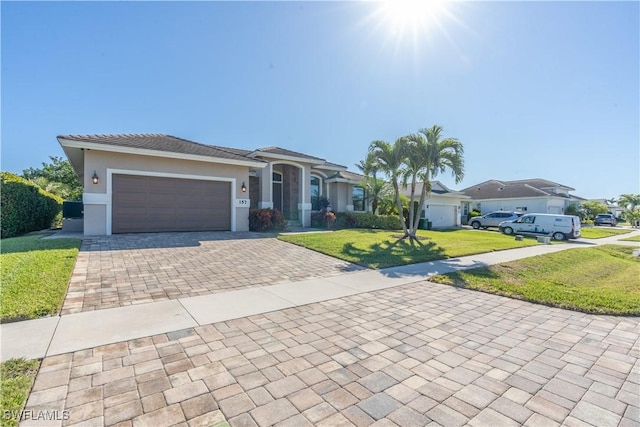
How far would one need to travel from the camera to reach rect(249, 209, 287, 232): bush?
15.3 meters

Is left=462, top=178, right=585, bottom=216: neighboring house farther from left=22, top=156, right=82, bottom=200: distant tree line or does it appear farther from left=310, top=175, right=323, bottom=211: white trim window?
left=22, top=156, right=82, bottom=200: distant tree line

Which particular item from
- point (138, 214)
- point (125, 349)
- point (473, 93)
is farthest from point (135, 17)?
point (473, 93)

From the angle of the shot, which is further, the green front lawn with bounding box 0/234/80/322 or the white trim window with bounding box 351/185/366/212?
the white trim window with bounding box 351/185/366/212

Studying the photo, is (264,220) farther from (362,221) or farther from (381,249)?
(362,221)

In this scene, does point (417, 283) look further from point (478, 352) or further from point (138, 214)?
point (138, 214)

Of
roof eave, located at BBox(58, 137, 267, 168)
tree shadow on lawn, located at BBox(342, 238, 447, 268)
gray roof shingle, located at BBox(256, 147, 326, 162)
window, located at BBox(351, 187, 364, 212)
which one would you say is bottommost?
tree shadow on lawn, located at BBox(342, 238, 447, 268)

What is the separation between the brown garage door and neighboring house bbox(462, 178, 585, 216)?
30.2 m

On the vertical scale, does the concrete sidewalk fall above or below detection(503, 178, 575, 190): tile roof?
below

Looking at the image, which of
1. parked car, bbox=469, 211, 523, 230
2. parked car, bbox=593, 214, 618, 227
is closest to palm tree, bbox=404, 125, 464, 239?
parked car, bbox=469, 211, 523, 230

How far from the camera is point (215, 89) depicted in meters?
14.1

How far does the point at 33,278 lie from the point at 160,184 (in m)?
7.75

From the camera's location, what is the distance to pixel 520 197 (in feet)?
113

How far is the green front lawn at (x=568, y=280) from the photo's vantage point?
5520 millimetres

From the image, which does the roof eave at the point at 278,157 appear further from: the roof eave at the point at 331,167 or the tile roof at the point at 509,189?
the tile roof at the point at 509,189
